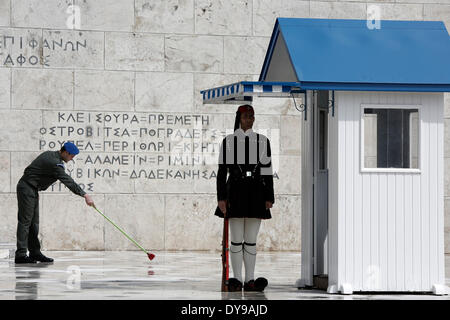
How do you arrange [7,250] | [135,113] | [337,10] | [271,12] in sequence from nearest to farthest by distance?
[7,250], [135,113], [271,12], [337,10]

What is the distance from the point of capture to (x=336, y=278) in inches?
449

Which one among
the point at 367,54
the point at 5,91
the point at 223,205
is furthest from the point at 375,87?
the point at 5,91

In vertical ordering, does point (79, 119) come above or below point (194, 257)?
above

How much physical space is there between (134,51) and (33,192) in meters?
3.54

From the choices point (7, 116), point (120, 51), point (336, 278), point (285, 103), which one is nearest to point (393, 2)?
point (285, 103)

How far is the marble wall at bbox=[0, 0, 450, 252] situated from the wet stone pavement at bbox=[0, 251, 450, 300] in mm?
596

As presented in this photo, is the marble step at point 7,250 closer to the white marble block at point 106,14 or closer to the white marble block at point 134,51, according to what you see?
the white marble block at point 134,51

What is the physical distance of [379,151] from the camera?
1160 cm

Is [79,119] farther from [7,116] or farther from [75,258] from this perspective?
[75,258]

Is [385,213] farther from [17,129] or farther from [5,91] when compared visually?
[5,91]

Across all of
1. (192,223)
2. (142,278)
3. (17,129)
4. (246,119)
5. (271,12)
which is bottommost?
(142,278)

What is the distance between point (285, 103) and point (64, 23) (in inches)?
159

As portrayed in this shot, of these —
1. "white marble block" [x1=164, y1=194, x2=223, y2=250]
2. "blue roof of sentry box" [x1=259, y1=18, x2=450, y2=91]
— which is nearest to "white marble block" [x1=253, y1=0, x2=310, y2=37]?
"white marble block" [x1=164, y1=194, x2=223, y2=250]

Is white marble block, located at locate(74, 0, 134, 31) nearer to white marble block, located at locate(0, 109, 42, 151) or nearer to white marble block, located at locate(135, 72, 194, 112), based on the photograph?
white marble block, located at locate(135, 72, 194, 112)
